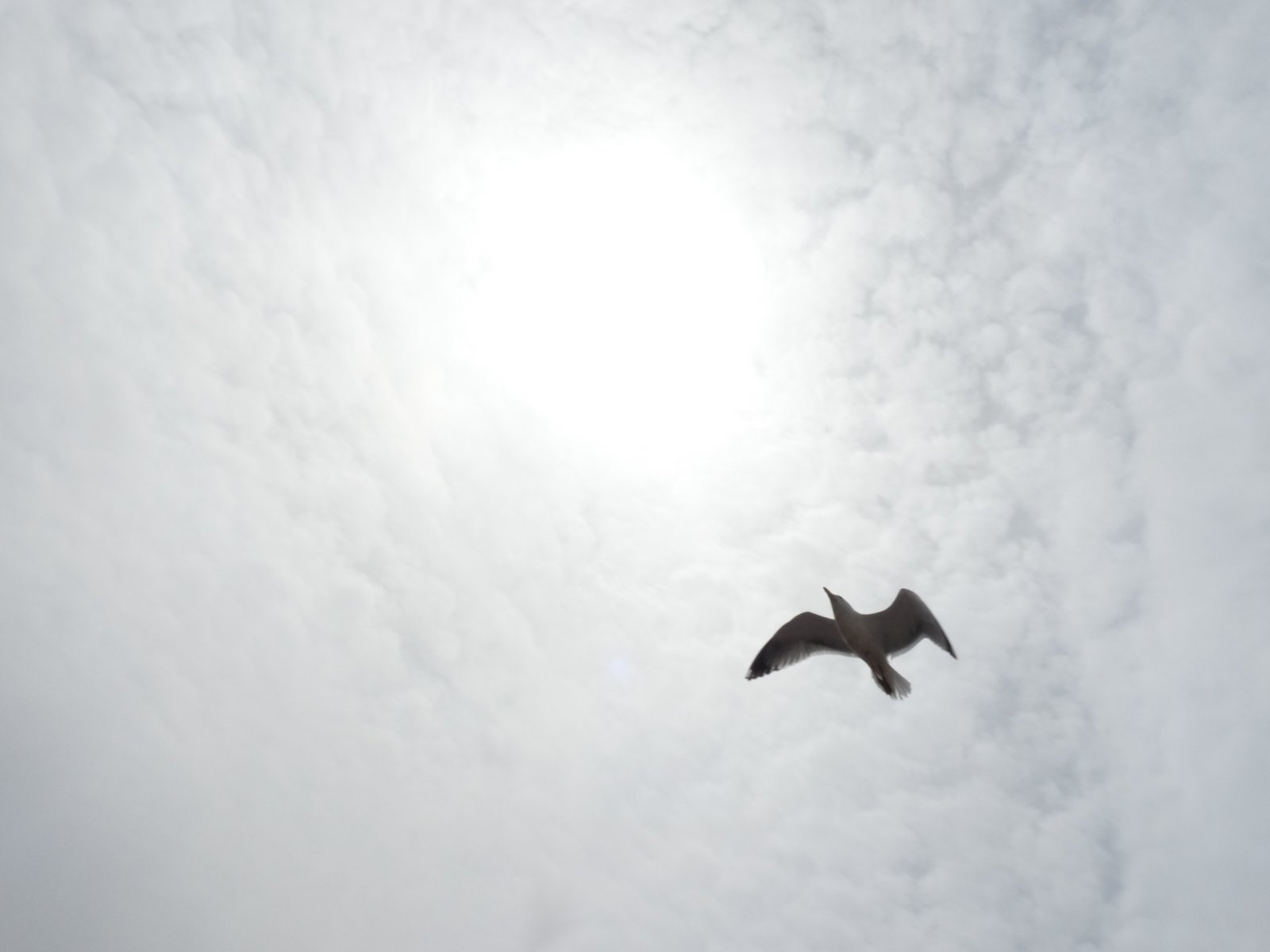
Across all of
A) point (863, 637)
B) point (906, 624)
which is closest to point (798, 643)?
point (863, 637)

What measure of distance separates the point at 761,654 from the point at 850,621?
2.50 meters

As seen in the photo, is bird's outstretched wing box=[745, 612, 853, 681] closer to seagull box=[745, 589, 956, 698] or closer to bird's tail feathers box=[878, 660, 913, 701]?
seagull box=[745, 589, 956, 698]

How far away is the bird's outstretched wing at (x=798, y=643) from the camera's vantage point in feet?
50.3

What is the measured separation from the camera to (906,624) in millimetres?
13977

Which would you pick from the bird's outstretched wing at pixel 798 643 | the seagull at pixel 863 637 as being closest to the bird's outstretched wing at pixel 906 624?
the seagull at pixel 863 637

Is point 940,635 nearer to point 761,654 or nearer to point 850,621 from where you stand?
point 850,621

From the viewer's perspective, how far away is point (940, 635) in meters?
13.3

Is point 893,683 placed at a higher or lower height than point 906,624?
lower

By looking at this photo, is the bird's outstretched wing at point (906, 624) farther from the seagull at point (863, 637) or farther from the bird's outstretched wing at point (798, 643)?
the bird's outstretched wing at point (798, 643)

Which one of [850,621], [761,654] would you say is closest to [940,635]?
[850,621]

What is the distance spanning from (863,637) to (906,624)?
3.30ft

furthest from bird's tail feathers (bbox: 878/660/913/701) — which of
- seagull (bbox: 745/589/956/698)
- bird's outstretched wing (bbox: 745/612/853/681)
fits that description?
bird's outstretched wing (bbox: 745/612/853/681)

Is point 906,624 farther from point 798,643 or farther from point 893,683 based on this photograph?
point 798,643

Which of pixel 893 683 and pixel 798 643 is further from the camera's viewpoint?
pixel 798 643
